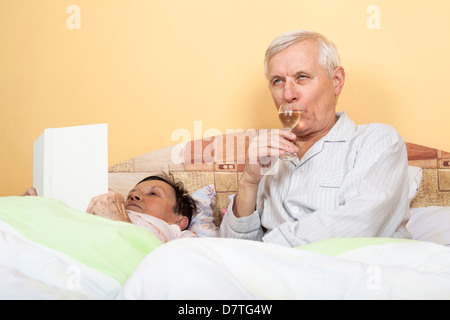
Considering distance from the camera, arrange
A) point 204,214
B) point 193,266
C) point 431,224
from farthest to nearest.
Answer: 1. point 204,214
2. point 431,224
3. point 193,266

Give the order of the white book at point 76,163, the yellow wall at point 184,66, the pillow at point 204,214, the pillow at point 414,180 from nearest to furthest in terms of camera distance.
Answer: the white book at point 76,163, the pillow at point 414,180, the pillow at point 204,214, the yellow wall at point 184,66

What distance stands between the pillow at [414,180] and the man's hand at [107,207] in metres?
1.00

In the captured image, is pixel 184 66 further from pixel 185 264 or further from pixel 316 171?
pixel 185 264

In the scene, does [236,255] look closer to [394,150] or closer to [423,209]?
[394,150]

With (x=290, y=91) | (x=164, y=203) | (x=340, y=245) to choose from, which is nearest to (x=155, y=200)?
(x=164, y=203)

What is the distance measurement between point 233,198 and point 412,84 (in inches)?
37.5

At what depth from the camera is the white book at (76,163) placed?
1.26 meters

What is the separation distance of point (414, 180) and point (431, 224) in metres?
0.17

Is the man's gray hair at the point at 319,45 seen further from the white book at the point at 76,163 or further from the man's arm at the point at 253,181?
the white book at the point at 76,163

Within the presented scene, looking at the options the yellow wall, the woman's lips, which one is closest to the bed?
the woman's lips

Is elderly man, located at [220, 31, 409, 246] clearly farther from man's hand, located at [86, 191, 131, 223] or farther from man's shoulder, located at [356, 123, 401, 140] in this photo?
man's hand, located at [86, 191, 131, 223]

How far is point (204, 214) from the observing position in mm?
1709

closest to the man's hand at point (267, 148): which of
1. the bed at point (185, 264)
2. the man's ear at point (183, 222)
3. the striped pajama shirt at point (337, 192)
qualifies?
the striped pajama shirt at point (337, 192)

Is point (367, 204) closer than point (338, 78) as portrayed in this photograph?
Yes
